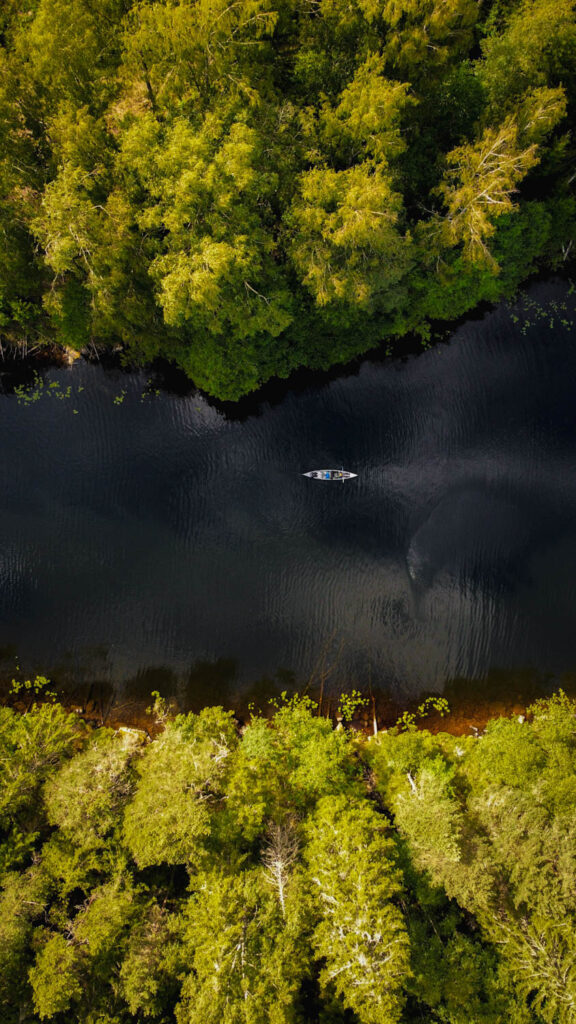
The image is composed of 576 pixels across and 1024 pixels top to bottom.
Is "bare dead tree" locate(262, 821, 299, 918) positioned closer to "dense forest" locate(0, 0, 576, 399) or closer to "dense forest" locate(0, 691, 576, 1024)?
"dense forest" locate(0, 691, 576, 1024)

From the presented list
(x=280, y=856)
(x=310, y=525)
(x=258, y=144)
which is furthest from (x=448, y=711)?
(x=258, y=144)

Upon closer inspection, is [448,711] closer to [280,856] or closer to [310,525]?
[280,856]

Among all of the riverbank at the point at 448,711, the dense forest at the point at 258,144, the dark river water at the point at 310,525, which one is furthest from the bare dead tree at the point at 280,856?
the dense forest at the point at 258,144

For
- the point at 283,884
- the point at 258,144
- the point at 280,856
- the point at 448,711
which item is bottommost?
the point at 448,711

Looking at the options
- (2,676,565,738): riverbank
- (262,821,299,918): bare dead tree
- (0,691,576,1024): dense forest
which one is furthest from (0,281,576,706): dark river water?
(262,821,299,918): bare dead tree

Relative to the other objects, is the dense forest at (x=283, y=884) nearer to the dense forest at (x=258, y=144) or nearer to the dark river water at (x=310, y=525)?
the dark river water at (x=310, y=525)
